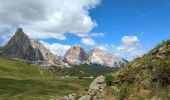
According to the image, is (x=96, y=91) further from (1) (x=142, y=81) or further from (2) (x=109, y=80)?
(1) (x=142, y=81)

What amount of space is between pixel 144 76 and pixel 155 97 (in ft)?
8.28

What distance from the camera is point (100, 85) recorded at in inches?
984

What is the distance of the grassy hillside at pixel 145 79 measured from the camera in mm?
21156

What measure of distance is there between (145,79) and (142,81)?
10.6 inches

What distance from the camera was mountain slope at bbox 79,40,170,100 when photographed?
2122 cm

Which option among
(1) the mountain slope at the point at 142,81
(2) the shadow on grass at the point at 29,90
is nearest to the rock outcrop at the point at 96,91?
(1) the mountain slope at the point at 142,81

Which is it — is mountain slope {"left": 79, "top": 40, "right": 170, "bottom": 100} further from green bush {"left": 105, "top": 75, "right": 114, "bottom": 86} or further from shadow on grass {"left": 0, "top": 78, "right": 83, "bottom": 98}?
shadow on grass {"left": 0, "top": 78, "right": 83, "bottom": 98}

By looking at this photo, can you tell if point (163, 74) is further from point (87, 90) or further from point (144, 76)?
point (87, 90)

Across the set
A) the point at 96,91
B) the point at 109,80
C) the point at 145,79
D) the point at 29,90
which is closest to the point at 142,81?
the point at 145,79

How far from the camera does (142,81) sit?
22594mm

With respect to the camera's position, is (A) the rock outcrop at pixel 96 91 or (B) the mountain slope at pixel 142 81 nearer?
(B) the mountain slope at pixel 142 81

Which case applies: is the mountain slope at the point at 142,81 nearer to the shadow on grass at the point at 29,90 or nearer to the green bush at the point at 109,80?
the green bush at the point at 109,80

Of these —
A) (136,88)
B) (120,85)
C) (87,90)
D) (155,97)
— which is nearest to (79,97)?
(87,90)

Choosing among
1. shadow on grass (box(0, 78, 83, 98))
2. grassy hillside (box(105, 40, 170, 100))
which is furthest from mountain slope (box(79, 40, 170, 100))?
shadow on grass (box(0, 78, 83, 98))
